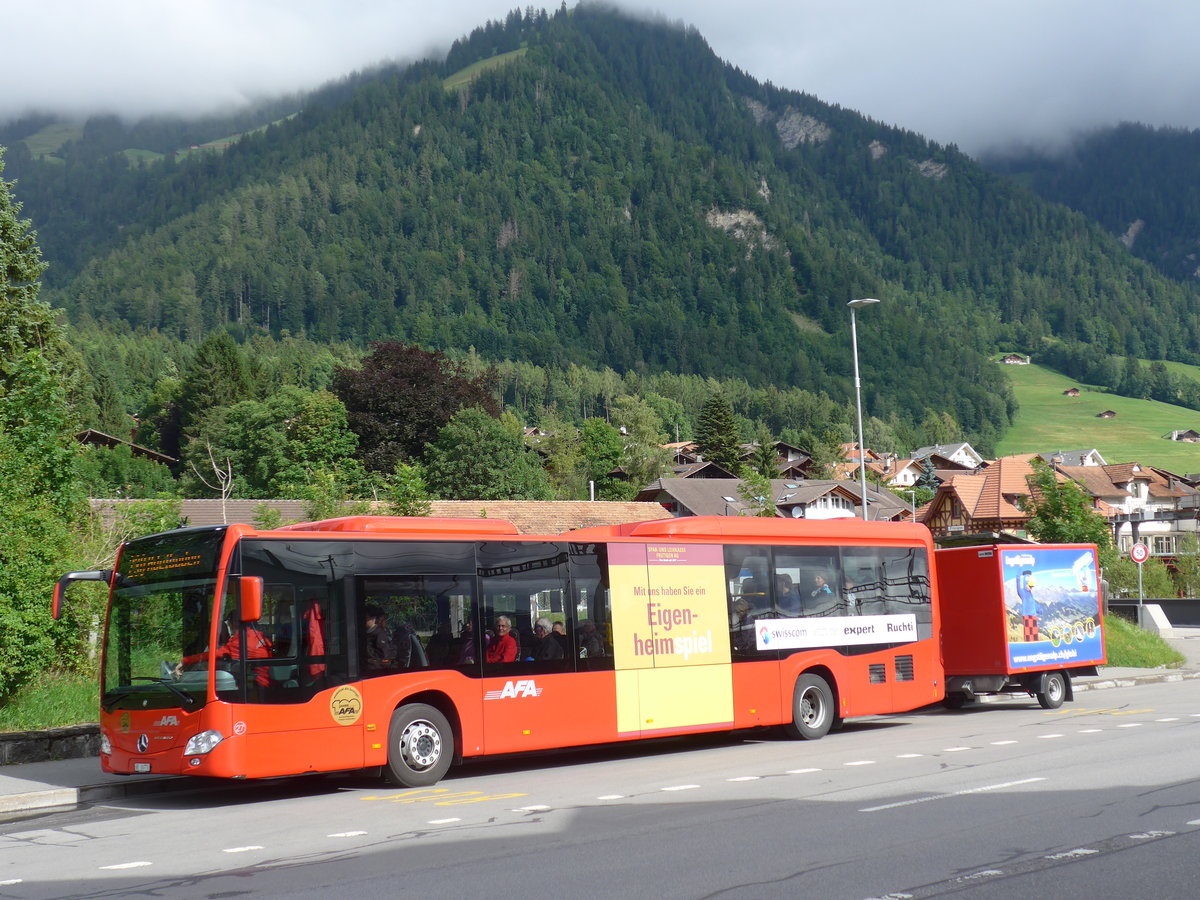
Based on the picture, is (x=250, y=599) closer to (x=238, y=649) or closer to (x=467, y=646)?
(x=238, y=649)

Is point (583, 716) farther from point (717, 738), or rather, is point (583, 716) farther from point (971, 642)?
point (971, 642)

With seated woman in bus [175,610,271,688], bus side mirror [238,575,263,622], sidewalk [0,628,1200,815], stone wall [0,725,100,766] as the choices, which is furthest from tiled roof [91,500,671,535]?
bus side mirror [238,575,263,622]

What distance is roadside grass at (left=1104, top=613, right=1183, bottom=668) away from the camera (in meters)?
30.4

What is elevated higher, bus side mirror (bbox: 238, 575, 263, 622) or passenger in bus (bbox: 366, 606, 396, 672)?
bus side mirror (bbox: 238, 575, 263, 622)

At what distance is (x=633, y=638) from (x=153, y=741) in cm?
612

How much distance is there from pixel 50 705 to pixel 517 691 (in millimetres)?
7220

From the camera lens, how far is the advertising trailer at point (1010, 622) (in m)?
21.1

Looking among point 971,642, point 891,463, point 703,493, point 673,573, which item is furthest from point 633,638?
point 891,463

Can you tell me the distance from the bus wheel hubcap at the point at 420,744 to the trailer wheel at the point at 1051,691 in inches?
473

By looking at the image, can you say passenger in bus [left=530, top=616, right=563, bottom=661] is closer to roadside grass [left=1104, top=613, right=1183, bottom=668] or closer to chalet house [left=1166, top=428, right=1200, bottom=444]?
roadside grass [left=1104, top=613, right=1183, bottom=668]

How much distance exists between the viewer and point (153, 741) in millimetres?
12977

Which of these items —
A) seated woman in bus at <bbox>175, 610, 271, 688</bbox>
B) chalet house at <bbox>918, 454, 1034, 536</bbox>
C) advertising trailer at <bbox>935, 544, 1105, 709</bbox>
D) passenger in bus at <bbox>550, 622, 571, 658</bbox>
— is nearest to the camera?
seated woman in bus at <bbox>175, 610, 271, 688</bbox>

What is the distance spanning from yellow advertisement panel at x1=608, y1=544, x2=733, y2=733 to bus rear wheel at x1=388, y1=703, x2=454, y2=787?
2.61 m

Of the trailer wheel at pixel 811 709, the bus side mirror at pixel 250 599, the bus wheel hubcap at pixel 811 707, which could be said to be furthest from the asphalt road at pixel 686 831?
the bus side mirror at pixel 250 599
